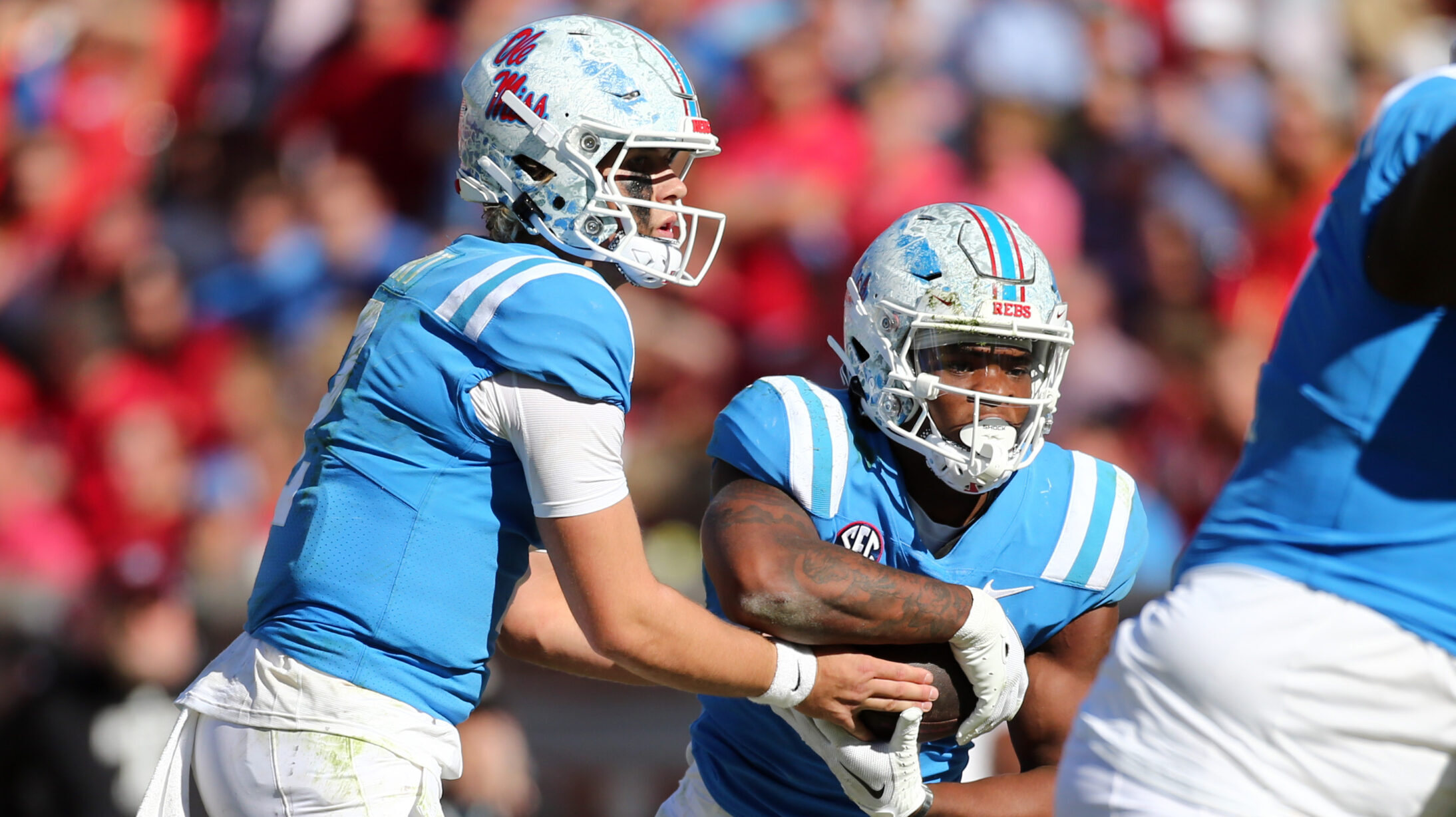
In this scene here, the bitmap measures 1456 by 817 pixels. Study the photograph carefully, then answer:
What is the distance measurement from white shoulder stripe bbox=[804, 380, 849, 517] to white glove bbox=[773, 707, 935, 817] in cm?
38

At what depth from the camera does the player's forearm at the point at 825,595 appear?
2447 mm

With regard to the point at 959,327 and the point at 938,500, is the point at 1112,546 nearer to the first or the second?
the point at 938,500

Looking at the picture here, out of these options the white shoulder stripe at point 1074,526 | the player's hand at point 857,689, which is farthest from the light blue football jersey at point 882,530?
the player's hand at point 857,689

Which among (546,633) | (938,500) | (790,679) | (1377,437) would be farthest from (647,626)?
(1377,437)

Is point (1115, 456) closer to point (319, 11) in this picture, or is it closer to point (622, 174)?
point (622, 174)

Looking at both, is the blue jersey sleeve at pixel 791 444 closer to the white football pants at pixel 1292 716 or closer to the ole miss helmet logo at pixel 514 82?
the ole miss helmet logo at pixel 514 82

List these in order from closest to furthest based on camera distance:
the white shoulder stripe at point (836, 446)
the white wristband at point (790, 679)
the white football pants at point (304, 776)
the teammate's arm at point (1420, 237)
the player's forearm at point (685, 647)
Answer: the teammate's arm at point (1420, 237), the white football pants at point (304, 776), the player's forearm at point (685, 647), the white wristband at point (790, 679), the white shoulder stripe at point (836, 446)

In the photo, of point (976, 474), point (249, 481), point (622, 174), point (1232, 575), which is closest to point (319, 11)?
point (249, 481)

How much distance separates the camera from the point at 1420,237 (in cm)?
185

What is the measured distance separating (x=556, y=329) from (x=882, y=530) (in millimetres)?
794

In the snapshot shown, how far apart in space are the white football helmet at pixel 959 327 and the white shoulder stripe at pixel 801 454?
152mm

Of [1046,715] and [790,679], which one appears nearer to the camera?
[790,679]

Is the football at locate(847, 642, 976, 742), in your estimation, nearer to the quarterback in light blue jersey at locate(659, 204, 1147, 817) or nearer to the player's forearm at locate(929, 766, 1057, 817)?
the quarterback in light blue jersey at locate(659, 204, 1147, 817)

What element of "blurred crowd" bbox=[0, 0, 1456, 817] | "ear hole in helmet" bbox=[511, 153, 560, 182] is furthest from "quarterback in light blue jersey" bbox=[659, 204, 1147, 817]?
"blurred crowd" bbox=[0, 0, 1456, 817]
